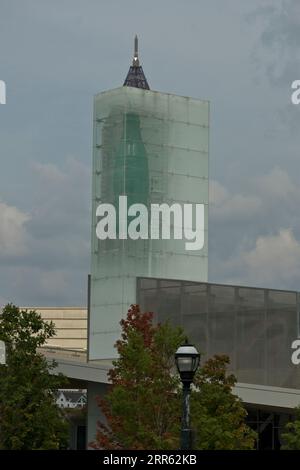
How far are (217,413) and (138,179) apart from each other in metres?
Result: 24.2

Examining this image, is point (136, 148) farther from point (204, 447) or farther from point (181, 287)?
point (204, 447)

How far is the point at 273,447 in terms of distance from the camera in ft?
206

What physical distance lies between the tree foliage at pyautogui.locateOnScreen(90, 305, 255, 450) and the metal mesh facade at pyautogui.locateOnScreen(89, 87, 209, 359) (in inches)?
725

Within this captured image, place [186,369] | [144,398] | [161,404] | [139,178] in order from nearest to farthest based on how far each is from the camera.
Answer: [186,369], [161,404], [144,398], [139,178]

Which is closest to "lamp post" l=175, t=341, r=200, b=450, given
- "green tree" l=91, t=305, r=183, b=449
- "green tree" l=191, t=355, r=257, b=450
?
"green tree" l=91, t=305, r=183, b=449

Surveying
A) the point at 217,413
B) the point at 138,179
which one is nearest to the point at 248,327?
the point at 138,179

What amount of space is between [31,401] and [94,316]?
64.6 ft

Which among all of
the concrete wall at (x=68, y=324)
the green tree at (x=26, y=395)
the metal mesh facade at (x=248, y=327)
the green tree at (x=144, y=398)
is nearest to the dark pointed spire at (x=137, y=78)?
the concrete wall at (x=68, y=324)

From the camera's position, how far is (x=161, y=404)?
137ft

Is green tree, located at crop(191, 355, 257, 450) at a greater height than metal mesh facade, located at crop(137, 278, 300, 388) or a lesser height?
lesser

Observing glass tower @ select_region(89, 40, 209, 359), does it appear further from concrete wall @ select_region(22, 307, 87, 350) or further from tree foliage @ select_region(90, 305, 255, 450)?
concrete wall @ select_region(22, 307, 87, 350)

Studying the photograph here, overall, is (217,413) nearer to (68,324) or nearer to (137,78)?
(137,78)

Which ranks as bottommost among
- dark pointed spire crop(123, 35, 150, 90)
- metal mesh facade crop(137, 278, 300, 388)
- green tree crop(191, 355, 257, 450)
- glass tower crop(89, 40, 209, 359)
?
green tree crop(191, 355, 257, 450)

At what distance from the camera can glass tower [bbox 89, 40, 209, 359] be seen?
6388cm
